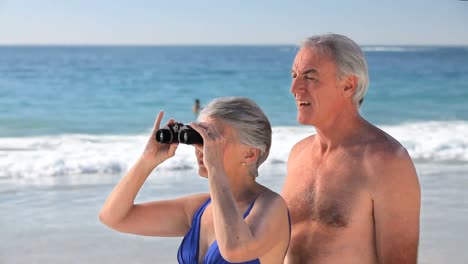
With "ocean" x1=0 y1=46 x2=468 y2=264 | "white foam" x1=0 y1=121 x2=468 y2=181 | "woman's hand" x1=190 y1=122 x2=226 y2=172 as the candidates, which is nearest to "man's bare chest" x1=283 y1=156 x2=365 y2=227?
"woman's hand" x1=190 y1=122 x2=226 y2=172

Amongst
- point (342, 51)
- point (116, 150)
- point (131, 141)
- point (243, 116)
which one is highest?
point (342, 51)

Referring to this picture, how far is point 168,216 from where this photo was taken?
2445 millimetres

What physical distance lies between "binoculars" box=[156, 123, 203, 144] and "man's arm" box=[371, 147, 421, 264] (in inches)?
22.2

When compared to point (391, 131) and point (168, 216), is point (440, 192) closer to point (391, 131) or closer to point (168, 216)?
point (168, 216)

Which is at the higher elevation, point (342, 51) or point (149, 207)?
point (342, 51)

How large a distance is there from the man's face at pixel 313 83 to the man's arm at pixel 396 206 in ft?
0.78

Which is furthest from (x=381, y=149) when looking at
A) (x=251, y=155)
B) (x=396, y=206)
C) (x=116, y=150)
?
(x=116, y=150)

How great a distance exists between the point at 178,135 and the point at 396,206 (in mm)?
641

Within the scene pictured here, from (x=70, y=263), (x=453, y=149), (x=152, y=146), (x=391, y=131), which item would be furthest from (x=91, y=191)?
(x=391, y=131)

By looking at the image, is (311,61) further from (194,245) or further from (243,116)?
(194,245)

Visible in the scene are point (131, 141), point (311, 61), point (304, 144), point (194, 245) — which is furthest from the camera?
point (131, 141)

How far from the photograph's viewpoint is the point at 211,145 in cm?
216

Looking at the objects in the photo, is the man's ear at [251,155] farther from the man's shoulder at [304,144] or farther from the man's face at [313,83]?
the man's shoulder at [304,144]

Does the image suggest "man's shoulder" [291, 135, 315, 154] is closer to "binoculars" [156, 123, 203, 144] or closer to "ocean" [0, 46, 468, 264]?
"binoculars" [156, 123, 203, 144]
